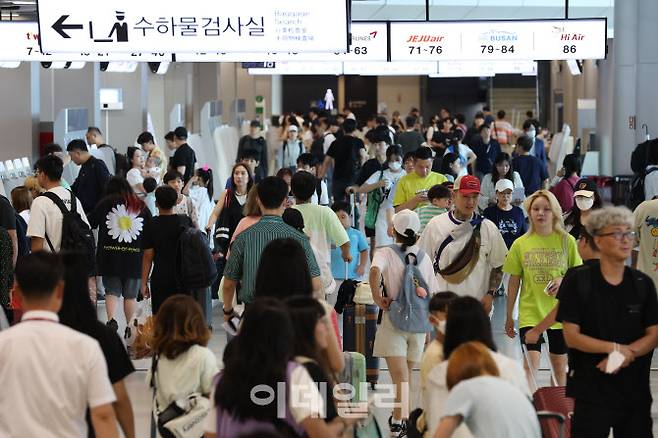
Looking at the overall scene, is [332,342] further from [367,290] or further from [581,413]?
[367,290]

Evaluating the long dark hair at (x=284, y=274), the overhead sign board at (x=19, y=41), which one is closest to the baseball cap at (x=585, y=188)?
the long dark hair at (x=284, y=274)

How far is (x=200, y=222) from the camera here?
39.8 ft

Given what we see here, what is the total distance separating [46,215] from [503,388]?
210 inches

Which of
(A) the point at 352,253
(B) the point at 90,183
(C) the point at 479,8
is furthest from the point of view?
(C) the point at 479,8

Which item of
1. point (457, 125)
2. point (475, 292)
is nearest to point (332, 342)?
point (475, 292)

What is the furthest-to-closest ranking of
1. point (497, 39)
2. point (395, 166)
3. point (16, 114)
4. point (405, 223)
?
point (16, 114) → point (497, 39) → point (395, 166) → point (405, 223)

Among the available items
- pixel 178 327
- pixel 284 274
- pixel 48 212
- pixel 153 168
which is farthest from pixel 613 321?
pixel 153 168

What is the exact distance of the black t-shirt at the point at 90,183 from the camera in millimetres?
12434

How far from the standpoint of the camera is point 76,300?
185 inches

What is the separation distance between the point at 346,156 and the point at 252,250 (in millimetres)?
9754

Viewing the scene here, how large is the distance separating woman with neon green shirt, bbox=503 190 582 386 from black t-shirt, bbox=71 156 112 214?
5.89 meters

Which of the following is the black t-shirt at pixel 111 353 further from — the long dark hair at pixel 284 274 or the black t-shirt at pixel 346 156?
the black t-shirt at pixel 346 156

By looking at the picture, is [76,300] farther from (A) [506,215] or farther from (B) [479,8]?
(B) [479,8]

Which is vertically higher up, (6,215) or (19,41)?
(19,41)
